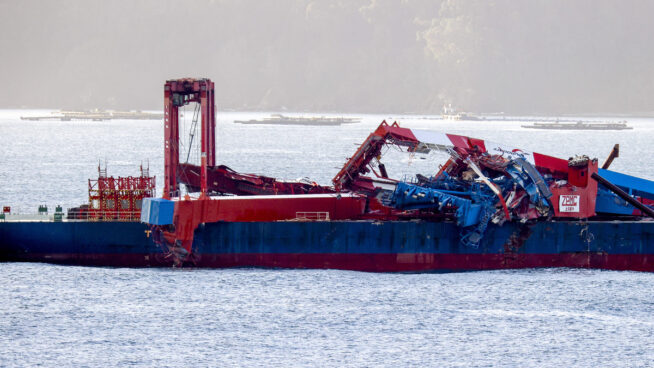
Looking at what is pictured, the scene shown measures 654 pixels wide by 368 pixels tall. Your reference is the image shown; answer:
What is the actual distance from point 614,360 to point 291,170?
8469cm

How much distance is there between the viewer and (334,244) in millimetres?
56000

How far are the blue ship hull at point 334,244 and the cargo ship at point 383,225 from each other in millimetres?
55

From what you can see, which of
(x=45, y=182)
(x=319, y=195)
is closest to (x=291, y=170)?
(x=45, y=182)

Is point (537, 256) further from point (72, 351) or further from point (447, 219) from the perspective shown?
point (72, 351)

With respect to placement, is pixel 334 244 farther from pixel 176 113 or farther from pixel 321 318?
pixel 176 113

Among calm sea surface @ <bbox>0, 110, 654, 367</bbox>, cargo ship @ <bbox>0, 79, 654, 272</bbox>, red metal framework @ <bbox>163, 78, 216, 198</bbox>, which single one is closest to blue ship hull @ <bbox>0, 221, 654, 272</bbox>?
cargo ship @ <bbox>0, 79, 654, 272</bbox>

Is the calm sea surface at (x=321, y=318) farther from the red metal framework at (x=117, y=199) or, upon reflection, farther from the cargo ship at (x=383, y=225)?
the red metal framework at (x=117, y=199)

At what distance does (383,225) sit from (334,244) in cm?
285

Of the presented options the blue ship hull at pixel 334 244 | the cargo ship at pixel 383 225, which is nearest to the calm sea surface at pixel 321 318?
the blue ship hull at pixel 334 244

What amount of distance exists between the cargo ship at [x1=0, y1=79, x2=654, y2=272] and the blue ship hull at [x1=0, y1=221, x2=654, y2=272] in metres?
0.05

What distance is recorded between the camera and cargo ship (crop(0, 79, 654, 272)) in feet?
183

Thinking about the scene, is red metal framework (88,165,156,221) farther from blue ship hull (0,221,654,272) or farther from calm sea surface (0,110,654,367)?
calm sea surface (0,110,654,367)

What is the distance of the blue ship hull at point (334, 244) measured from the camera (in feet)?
183

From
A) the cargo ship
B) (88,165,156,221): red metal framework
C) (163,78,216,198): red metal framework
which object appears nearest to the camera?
the cargo ship
